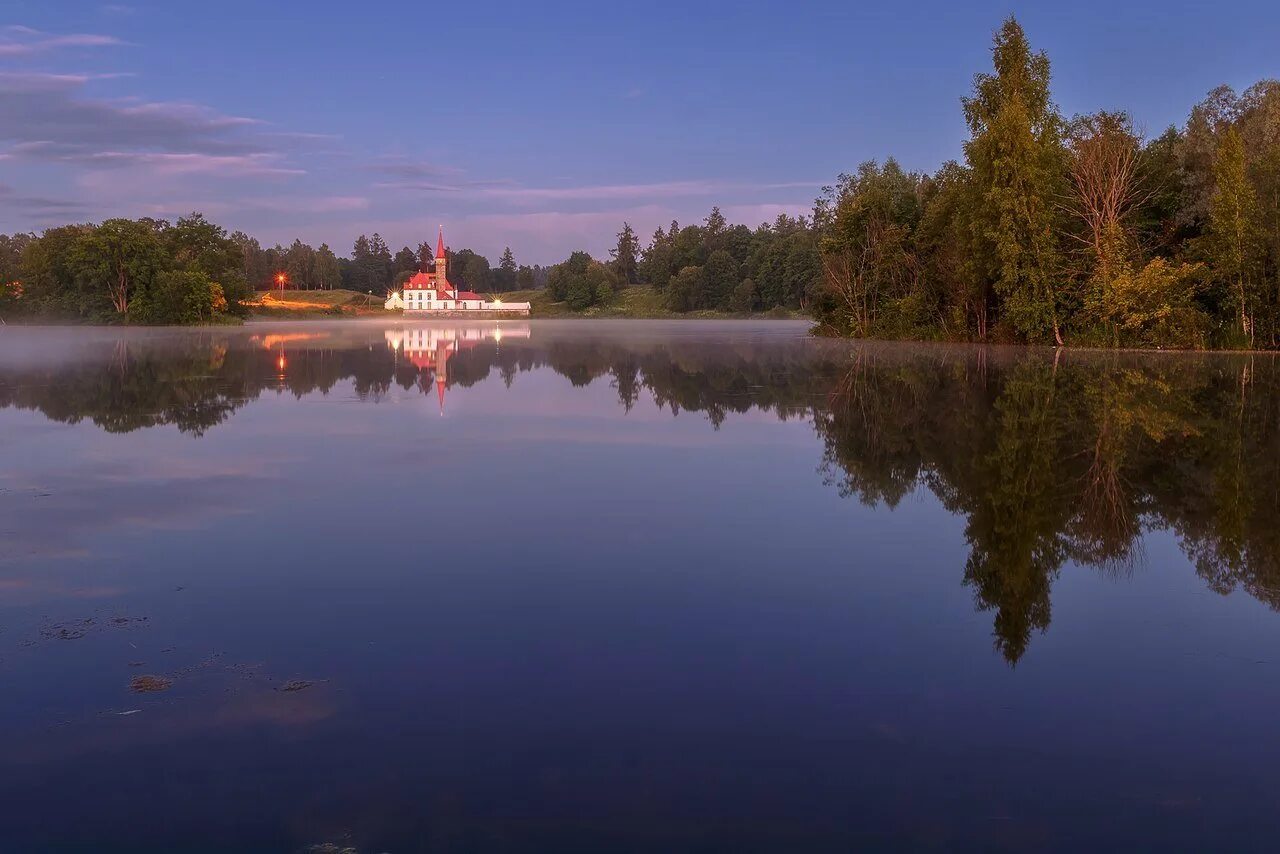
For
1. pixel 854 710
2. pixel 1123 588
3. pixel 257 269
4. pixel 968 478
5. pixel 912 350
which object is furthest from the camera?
pixel 257 269

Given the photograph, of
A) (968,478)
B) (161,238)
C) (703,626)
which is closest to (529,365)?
(968,478)

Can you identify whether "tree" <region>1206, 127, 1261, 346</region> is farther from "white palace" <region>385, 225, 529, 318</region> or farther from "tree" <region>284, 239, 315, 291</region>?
"tree" <region>284, 239, 315, 291</region>

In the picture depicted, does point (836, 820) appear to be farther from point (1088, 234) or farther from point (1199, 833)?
point (1088, 234)

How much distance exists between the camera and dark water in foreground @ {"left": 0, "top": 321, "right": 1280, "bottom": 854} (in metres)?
4.48

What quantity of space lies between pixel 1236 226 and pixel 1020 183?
8642mm

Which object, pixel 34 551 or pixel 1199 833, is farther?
pixel 34 551

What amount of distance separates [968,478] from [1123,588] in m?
4.65

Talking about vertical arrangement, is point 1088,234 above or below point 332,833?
Answer: above

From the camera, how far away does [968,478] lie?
12.6 m

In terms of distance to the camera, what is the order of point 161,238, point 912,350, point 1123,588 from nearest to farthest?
point 1123,588 < point 912,350 < point 161,238

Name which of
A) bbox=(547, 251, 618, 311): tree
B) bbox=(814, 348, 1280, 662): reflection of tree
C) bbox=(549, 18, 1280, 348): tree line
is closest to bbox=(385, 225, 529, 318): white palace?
bbox=(547, 251, 618, 311): tree

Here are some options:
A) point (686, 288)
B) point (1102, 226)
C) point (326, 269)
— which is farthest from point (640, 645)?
point (326, 269)

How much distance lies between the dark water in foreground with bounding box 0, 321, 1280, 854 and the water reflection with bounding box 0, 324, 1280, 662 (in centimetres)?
12

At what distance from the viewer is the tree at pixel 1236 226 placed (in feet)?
129
